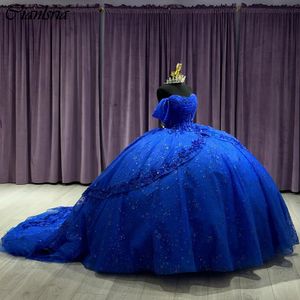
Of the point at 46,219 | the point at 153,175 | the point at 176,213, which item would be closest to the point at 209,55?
the point at 46,219

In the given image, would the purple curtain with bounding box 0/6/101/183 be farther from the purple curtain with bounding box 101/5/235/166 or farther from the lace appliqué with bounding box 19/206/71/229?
the lace appliqué with bounding box 19/206/71/229

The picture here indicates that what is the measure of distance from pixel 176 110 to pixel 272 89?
97.5 inches

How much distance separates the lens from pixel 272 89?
5184mm

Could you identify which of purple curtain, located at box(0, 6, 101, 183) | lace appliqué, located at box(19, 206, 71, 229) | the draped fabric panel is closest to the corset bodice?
lace appliqué, located at box(19, 206, 71, 229)

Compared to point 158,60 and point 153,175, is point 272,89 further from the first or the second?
point 153,175

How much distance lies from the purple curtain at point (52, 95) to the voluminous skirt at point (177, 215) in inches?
100

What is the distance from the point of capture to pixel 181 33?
5.23 metres

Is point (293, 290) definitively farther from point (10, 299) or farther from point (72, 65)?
point (72, 65)

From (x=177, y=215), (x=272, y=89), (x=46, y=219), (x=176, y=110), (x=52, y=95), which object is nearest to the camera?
(x=177, y=215)

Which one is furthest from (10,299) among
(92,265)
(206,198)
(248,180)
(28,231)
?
(248,180)

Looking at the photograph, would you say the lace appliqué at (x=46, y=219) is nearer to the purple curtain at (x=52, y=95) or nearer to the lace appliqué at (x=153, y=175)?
the lace appliqué at (x=153, y=175)

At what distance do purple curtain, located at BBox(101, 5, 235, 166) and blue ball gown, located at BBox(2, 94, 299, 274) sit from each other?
2.30 meters

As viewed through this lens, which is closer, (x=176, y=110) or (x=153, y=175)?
(x=153, y=175)

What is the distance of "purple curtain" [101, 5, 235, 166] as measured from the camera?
17.0 feet
